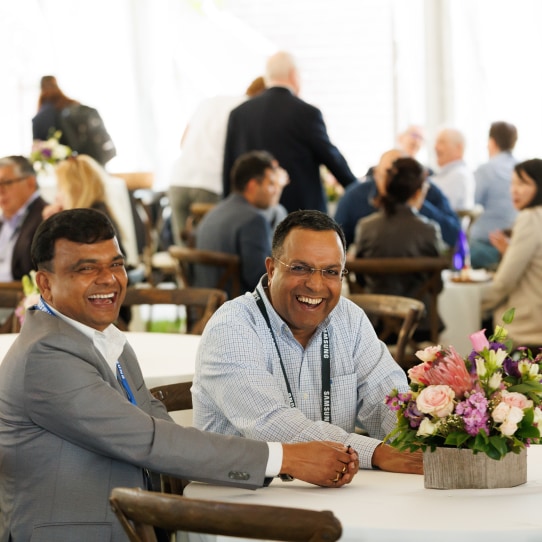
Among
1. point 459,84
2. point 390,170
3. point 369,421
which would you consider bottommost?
point 369,421

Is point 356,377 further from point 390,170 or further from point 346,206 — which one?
point 346,206

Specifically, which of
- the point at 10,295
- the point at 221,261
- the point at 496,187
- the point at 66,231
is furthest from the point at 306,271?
the point at 496,187

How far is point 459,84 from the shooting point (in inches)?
392

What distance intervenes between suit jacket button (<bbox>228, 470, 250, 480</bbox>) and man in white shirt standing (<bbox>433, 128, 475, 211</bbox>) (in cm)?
598

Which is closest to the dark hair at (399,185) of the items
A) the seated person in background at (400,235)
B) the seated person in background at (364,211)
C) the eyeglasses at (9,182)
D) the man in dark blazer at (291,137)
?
the seated person in background at (400,235)

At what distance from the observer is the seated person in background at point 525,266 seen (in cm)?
526

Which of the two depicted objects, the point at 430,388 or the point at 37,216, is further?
the point at 37,216

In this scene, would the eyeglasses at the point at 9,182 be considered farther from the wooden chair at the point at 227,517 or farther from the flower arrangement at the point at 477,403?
the wooden chair at the point at 227,517

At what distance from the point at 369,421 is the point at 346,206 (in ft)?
12.4

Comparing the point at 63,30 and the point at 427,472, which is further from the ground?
the point at 63,30

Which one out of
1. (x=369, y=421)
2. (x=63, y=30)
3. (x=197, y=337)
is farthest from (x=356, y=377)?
(x=63, y=30)

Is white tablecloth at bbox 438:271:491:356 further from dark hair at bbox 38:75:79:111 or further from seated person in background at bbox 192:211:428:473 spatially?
dark hair at bbox 38:75:79:111

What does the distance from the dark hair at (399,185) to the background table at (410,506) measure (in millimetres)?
3202

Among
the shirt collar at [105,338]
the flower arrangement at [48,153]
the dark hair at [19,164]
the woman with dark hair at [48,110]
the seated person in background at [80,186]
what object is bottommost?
the shirt collar at [105,338]
